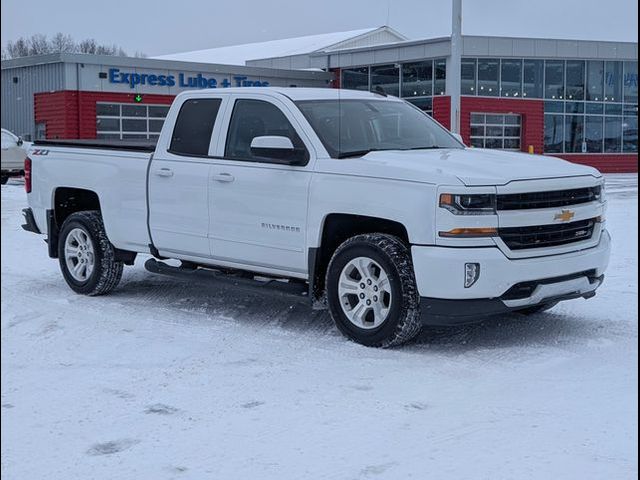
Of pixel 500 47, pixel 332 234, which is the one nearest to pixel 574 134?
pixel 500 47

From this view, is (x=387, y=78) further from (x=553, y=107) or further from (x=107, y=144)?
(x=107, y=144)

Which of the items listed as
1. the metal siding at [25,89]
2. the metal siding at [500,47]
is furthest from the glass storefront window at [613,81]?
the metal siding at [25,89]

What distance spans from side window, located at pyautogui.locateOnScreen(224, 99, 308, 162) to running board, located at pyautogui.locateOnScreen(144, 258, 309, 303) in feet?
3.20

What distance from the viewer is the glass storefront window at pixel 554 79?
1704 inches

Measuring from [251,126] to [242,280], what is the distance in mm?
1269

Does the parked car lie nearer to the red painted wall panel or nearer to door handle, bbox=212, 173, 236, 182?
door handle, bbox=212, 173, 236, 182

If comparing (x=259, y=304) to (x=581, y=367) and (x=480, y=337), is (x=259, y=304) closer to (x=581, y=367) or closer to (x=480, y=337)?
(x=480, y=337)

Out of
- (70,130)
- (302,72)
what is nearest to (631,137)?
(302,72)

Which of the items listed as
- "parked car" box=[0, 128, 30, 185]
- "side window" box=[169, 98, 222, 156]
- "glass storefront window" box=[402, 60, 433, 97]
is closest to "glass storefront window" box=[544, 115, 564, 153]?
"glass storefront window" box=[402, 60, 433, 97]

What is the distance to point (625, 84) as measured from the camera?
149 ft

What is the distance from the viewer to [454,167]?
6496mm

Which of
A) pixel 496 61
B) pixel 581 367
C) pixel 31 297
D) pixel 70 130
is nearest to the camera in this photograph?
pixel 581 367

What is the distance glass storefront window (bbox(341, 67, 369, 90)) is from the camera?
4488 centimetres

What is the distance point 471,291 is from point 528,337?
39.4 inches
